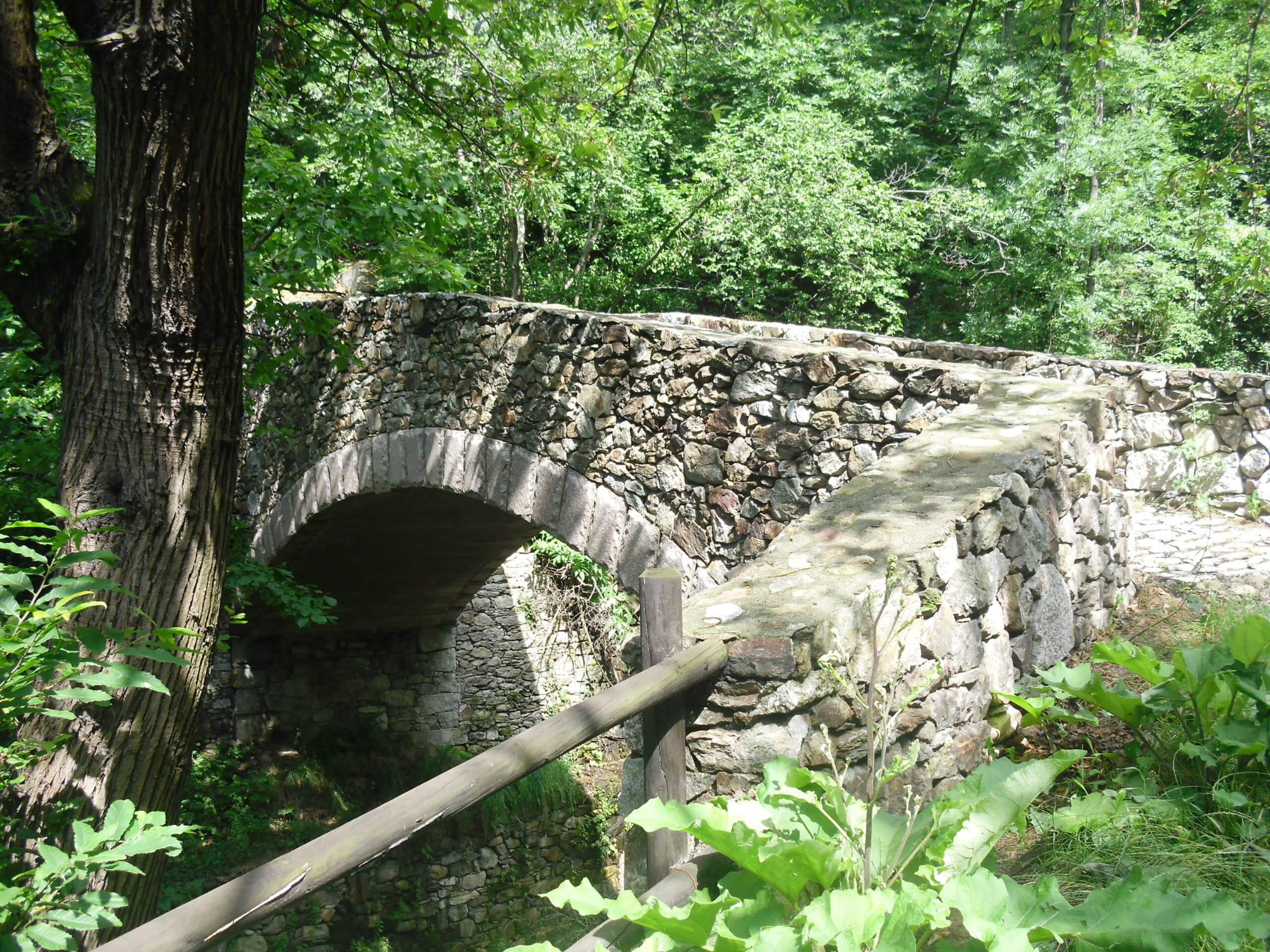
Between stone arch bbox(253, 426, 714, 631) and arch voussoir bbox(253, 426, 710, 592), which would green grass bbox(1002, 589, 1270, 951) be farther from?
stone arch bbox(253, 426, 714, 631)

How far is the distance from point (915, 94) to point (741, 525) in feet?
37.0

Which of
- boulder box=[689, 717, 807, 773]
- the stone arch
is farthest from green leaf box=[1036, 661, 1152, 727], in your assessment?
the stone arch

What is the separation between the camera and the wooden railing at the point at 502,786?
128 cm

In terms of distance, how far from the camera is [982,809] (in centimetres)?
180

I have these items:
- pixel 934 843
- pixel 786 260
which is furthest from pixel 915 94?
pixel 934 843

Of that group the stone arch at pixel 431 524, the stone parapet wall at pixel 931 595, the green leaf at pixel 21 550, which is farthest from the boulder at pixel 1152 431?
the green leaf at pixel 21 550

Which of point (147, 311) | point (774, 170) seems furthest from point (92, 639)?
point (774, 170)

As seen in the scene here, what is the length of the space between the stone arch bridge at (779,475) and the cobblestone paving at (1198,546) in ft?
0.99

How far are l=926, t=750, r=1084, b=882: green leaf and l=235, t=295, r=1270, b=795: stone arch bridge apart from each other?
236 mm

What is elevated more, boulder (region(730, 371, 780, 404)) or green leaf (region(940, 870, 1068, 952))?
boulder (region(730, 371, 780, 404))

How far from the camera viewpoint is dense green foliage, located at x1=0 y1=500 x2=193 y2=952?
4.93ft

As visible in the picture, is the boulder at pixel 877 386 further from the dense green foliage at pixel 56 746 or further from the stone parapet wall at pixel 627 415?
the dense green foliage at pixel 56 746

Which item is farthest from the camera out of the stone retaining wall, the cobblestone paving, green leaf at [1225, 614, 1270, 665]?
the stone retaining wall

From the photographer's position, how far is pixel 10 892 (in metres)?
1.46
